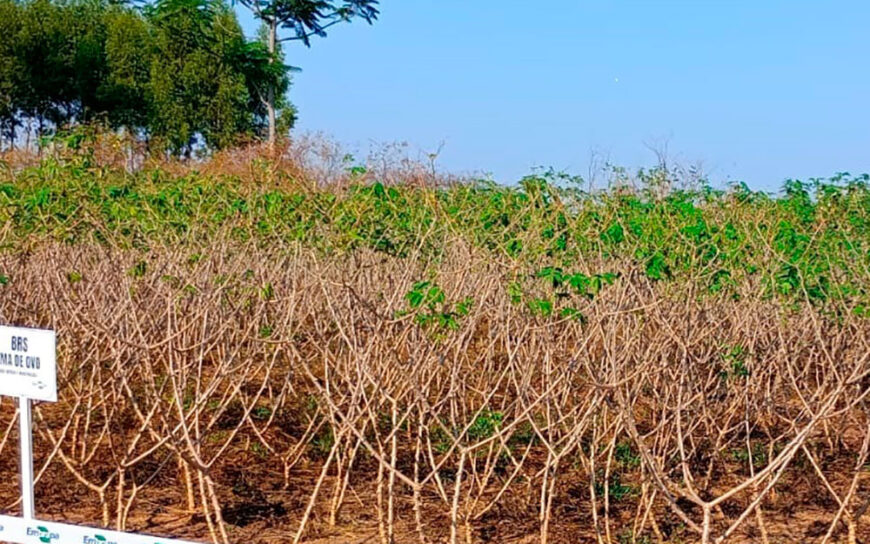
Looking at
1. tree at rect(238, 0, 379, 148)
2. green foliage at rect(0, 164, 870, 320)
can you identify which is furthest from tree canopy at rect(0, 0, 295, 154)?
green foliage at rect(0, 164, 870, 320)

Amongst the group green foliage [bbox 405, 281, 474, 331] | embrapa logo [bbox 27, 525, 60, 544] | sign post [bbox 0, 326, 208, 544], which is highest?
green foliage [bbox 405, 281, 474, 331]

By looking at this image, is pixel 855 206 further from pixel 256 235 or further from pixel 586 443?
pixel 256 235

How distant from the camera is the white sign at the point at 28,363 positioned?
3041 millimetres

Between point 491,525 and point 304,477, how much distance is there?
1130 millimetres

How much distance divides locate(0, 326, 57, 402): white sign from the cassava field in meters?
0.62

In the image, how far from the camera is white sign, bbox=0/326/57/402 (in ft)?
9.98

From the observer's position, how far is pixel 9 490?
4.89 m

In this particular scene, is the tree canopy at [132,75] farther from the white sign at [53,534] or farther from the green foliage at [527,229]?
the white sign at [53,534]

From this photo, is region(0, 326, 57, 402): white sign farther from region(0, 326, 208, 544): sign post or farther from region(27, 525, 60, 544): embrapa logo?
region(27, 525, 60, 544): embrapa logo

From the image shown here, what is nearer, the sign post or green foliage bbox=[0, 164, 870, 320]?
the sign post

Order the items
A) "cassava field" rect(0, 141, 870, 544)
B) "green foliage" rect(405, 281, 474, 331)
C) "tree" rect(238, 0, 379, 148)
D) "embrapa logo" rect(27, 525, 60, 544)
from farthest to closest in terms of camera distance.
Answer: "tree" rect(238, 0, 379, 148) < "cassava field" rect(0, 141, 870, 544) < "green foliage" rect(405, 281, 474, 331) < "embrapa logo" rect(27, 525, 60, 544)

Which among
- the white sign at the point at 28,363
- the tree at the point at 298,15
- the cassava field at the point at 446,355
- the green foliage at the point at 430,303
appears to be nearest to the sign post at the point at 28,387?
the white sign at the point at 28,363

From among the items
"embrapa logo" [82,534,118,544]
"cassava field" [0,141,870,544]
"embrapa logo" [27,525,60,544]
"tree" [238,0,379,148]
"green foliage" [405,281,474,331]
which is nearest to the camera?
"embrapa logo" [82,534,118,544]

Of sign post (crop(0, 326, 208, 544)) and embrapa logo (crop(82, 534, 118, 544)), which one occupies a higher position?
sign post (crop(0, 326, 208, 544))
